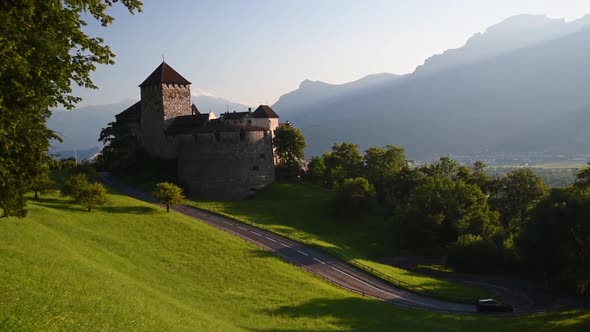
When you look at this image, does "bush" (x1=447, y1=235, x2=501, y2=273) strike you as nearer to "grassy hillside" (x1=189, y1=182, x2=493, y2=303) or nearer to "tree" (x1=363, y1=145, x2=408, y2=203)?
"grassy hillside" (x1=189, y1=182, x2=493, y2=303)

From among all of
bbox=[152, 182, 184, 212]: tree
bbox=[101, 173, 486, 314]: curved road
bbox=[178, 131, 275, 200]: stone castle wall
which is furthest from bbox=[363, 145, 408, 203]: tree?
bbox=[152, 182, 184, 212]: tree

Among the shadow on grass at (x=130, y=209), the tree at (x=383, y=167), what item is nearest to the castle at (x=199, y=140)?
the tree at (x=383, y=167)

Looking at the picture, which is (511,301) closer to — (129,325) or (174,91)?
(129,325)

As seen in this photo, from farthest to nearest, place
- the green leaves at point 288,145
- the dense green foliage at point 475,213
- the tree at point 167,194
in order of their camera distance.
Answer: the green leaves at point 288,145 < the tree at point 167,194 < the dense green foliage at point 475,213

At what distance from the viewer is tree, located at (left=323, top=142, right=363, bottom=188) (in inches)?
3078

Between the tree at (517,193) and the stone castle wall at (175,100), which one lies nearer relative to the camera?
the tree at (517,193)

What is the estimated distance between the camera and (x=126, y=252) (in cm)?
3431

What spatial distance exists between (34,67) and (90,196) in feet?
100

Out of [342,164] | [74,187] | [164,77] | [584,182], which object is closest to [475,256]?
[584,182]

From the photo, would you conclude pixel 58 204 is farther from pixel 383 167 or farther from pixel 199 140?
pixel 383 167

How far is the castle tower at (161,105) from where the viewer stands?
74250mm

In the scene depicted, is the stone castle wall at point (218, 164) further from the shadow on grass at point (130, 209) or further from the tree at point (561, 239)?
the tree at point (561, 239)

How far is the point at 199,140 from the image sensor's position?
7019 cm

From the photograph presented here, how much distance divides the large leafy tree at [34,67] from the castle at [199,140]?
4976cm
